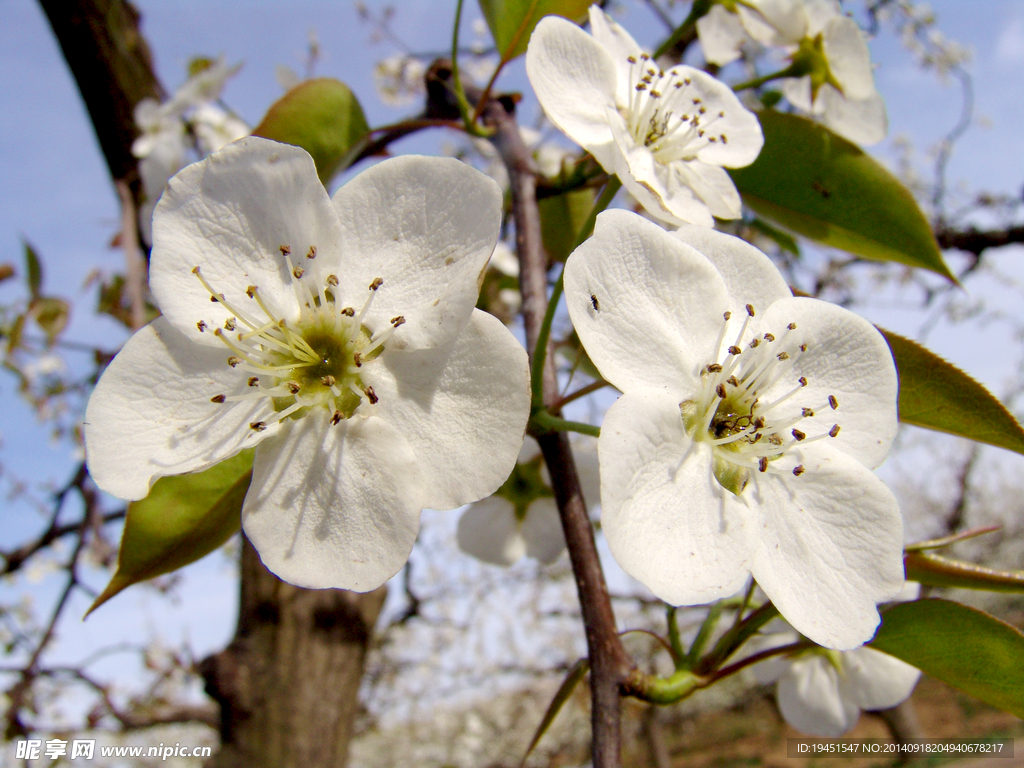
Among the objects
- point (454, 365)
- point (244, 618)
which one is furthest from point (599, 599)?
point (244, 618)

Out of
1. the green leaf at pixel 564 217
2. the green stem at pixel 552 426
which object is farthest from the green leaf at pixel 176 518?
the green leaf at pixel 564 217

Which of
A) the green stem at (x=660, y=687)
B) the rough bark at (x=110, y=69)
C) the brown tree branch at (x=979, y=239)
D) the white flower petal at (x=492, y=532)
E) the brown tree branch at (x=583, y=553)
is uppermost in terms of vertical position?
the rough bark at (x=110, y=69)

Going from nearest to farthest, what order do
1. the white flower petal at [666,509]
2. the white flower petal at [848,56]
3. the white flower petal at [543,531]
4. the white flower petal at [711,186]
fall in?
the white flower petal at [666,509] < the white flower petal at [711,186] < the white flower petal at [848,56] < the white flower petal at [543,531]

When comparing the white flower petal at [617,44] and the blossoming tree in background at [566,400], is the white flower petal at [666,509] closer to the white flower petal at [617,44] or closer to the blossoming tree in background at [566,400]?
the blossoming tree in background at [566,400]

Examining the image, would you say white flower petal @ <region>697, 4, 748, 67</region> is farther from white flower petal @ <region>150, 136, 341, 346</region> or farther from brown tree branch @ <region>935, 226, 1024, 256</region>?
brown tree branch @ <region>935, 226, 1024, 256</region>

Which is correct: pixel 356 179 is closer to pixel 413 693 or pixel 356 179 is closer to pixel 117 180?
pixel 117 180

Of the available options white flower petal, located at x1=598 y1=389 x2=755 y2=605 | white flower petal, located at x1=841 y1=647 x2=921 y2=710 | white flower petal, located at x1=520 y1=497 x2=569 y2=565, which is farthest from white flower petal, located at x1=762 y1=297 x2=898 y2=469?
white flower petal, located at x1=841 y1=647 x2=921 y2=710
